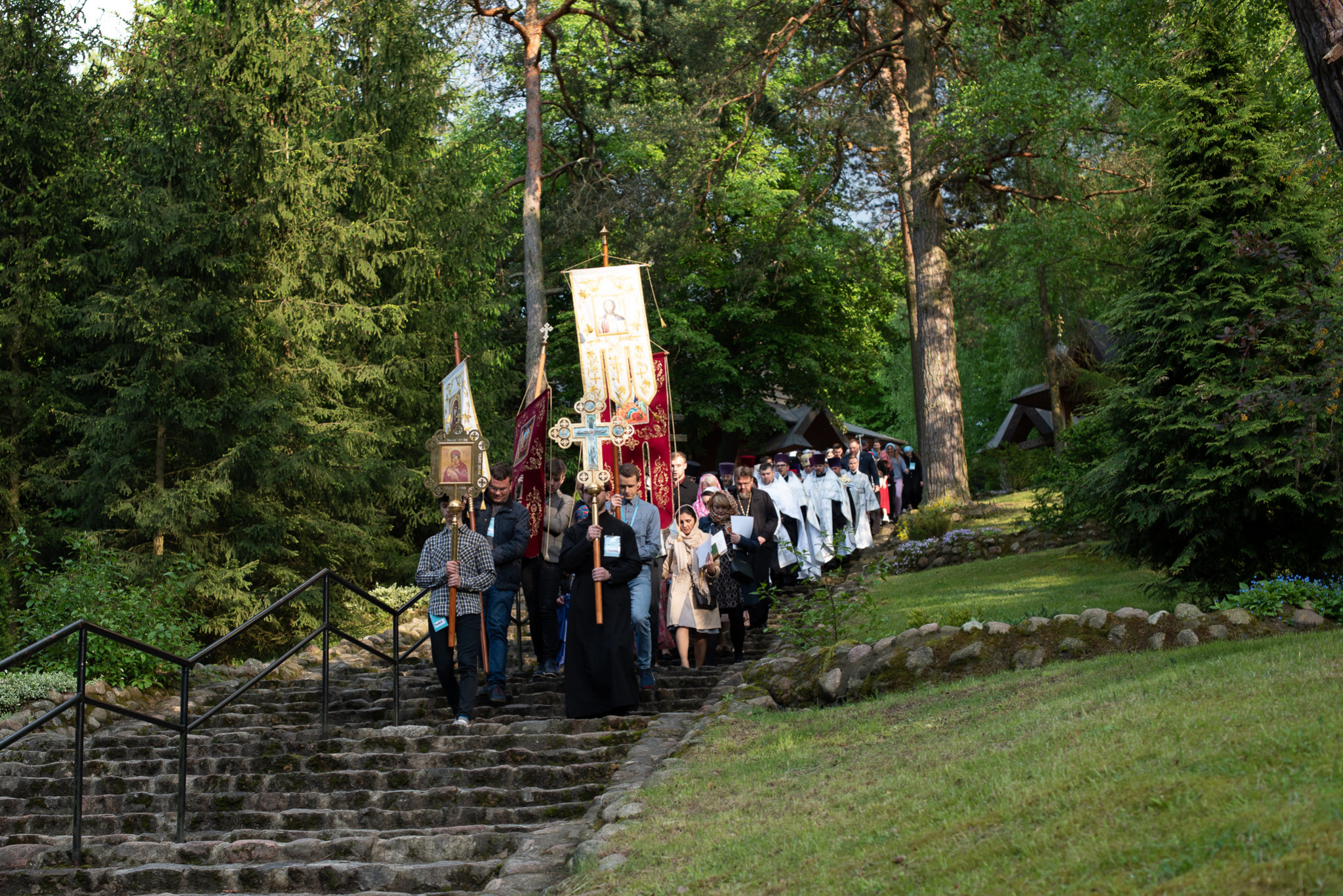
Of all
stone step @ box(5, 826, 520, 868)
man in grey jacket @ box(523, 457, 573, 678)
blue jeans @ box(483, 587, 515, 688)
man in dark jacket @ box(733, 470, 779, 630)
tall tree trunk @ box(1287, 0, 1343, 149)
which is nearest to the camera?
tall tree trunk @ box(1287, 0, 1343, 149)

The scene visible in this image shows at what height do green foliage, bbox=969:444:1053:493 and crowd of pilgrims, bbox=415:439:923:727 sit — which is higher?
green foliage, bbox=969:444:1053:493

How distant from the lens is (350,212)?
860 inches

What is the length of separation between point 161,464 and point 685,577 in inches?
379

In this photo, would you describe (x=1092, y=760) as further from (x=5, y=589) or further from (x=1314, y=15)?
(x=5, y=589)

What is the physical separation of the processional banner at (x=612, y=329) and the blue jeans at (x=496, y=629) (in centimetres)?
323

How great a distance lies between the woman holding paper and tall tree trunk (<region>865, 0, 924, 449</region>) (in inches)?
356

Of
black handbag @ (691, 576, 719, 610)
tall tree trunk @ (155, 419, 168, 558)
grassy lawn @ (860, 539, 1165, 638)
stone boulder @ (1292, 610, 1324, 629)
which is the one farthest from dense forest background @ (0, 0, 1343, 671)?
black handbag @ (691, 576, 719, 610)

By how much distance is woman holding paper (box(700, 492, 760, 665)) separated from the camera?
11.4 meters

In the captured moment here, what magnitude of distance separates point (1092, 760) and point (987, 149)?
16.0 m

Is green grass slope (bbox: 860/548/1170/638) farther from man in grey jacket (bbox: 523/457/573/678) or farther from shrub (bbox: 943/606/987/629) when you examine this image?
man in grey jacket (bbox: 523/457/573/678)

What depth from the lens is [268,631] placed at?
58.1 ft

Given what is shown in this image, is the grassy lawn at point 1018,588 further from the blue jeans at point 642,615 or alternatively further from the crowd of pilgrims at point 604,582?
the blue jeans at point 642,615

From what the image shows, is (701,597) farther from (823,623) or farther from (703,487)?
(703,487)

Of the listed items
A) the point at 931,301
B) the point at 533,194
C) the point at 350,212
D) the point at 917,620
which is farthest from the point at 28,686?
the point at 533,194
